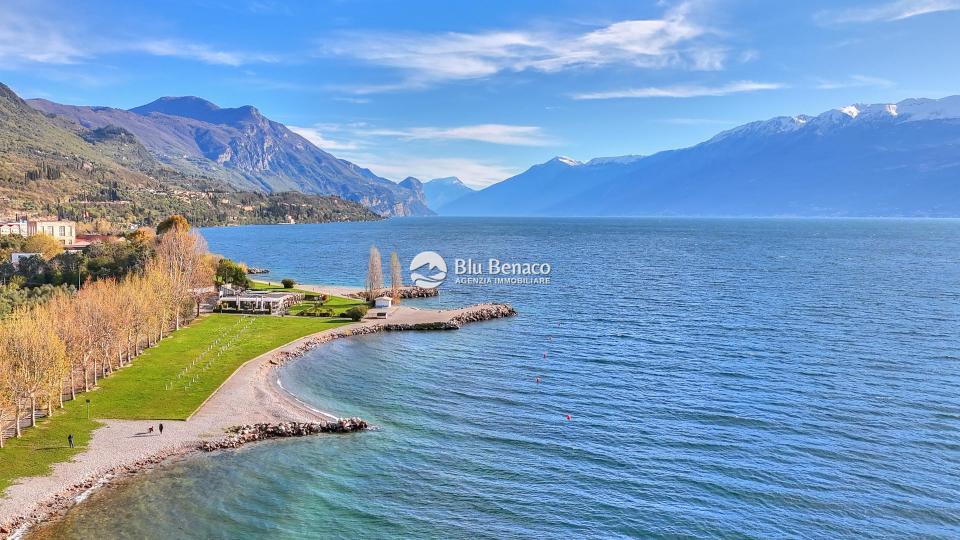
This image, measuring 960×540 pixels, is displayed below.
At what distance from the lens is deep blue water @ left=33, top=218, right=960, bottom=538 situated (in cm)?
3394

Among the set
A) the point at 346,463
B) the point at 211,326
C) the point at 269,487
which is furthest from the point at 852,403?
the point at 211,326

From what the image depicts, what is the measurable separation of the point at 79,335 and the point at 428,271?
10592 centimetres

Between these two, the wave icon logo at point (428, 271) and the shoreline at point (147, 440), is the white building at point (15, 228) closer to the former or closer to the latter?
the wave icon logo at point (428, 271)

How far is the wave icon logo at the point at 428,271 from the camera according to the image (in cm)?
13275

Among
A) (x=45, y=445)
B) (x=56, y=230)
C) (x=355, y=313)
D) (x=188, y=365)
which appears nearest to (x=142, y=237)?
(x=56, y=230)

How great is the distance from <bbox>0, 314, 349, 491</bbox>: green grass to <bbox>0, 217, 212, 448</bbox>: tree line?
4.80ft

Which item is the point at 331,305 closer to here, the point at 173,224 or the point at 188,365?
A: the point at 188,365

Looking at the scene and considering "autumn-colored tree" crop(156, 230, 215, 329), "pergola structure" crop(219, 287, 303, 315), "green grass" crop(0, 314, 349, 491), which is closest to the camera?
"green grass" crop(0, 314, 349, 491)

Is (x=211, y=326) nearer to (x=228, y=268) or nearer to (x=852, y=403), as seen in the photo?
(x=228, y=268)

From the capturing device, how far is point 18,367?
43.1 metres

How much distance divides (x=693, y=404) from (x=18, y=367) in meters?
50.8

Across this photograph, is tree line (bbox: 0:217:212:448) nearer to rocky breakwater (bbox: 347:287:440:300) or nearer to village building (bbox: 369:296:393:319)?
village building (bbox: 369:296:393:319)

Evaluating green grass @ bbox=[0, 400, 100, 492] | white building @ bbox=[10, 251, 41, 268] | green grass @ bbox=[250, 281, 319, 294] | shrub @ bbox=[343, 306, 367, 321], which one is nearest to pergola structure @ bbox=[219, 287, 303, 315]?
green grass @ bbox=[250, 281, 319, 294]

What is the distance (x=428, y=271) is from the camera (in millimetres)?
156500
